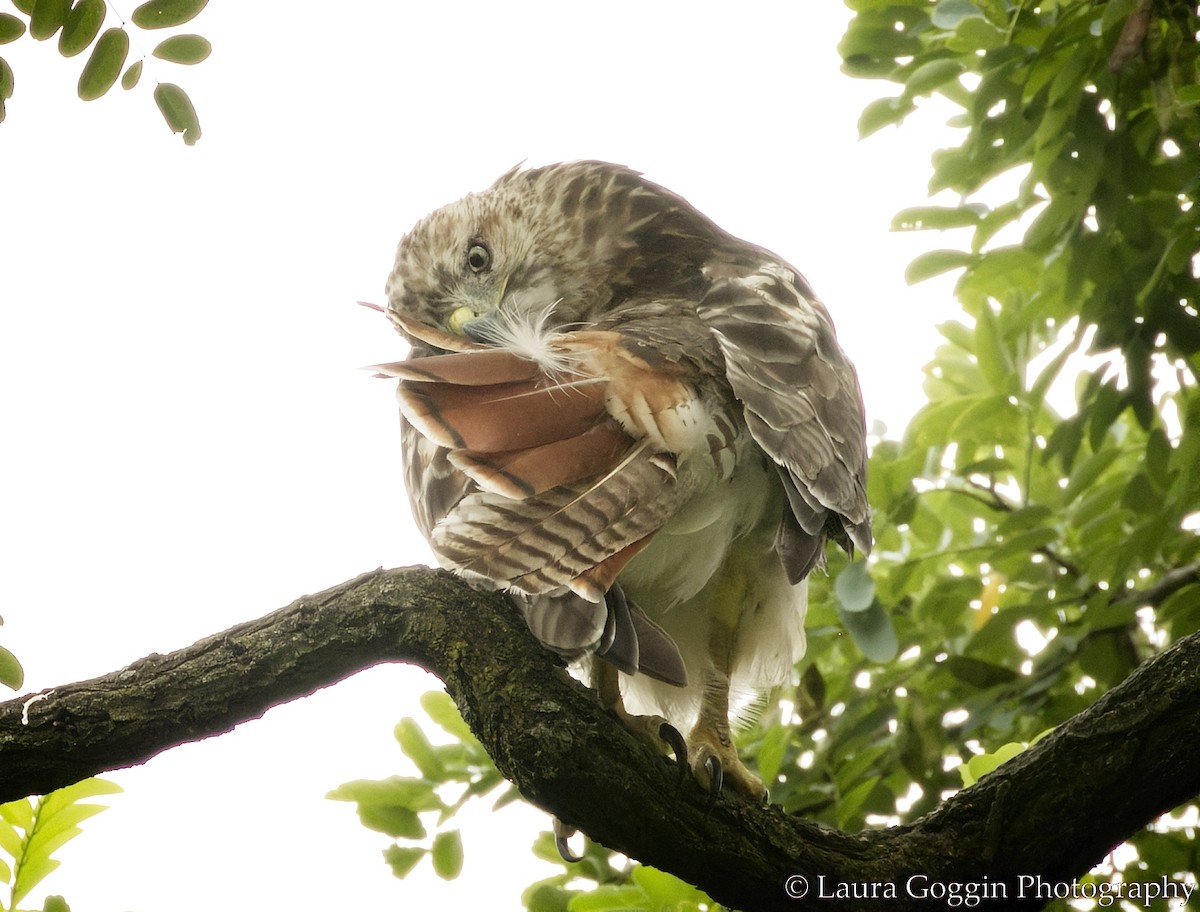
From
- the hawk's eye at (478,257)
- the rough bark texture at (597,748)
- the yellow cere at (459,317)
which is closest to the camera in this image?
the rough bark texture at (597,748)

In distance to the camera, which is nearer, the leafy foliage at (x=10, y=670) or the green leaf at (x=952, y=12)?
the leafy foliage at (x=10, y=670)

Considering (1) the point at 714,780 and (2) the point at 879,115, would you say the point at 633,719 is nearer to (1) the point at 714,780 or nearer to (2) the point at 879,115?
(1) the point at 714,780

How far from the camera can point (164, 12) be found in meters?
1.90

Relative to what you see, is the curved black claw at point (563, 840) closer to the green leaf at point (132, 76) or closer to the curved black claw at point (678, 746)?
the curved black claw at point (678, 746)

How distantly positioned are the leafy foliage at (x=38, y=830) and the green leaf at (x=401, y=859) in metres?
0.72

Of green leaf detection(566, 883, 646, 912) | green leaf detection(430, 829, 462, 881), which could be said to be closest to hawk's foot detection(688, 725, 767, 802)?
green leaf detection(566, 883, 646, 912)

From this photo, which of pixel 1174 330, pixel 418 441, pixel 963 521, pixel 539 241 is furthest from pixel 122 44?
pixel 963 521

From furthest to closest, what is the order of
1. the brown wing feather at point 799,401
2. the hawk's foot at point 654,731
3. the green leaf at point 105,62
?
1. the brown wing feather at point 799,401
2. the hawk's foot at point 654,731
3. the green leaf at point 105,62

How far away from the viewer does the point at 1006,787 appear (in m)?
1.94

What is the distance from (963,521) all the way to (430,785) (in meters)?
1.58

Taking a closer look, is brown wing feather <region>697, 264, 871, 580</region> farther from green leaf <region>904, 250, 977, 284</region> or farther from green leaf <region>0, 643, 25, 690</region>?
green leaf <region>0, 643, 25, 690</region>

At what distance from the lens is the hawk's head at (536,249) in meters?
3.02

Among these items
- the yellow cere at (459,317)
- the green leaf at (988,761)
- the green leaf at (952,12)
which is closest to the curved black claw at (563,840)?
the green leaf at (988,761)

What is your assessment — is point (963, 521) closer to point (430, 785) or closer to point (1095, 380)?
point (1095, 380)
